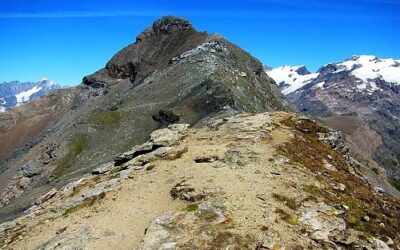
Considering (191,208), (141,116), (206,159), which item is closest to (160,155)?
(206,159)

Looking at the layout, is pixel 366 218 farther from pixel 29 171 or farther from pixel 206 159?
pixel 29 171

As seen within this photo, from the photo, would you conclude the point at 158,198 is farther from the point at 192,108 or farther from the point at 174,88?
the point at 174,88

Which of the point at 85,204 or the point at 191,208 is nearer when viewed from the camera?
the point at 191,208

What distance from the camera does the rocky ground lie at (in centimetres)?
2545

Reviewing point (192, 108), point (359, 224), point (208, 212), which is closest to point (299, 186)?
point (359, 224)

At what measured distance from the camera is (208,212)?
27.4 m

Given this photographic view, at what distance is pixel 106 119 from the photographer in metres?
105

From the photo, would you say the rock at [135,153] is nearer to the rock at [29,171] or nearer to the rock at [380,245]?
the rock at [380,245]

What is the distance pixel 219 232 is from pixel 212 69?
8881cm

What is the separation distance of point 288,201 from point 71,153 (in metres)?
72.3

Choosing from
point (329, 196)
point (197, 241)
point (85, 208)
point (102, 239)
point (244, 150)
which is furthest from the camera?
point (244, 150)

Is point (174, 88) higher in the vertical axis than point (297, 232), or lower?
higher

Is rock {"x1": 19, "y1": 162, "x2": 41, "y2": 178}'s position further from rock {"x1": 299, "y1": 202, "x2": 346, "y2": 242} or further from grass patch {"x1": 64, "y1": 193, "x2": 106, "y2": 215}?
rock {"x1": 299, "y1": 202, "x2": 346, "y2": 242}

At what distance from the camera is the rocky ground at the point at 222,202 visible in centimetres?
2545
